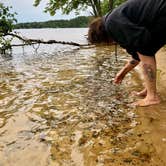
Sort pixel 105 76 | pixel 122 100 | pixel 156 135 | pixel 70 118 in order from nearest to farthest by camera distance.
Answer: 1. pixel 156 135
2. pixel 70 118
3. pixel 122 100
4. pixel 105 76

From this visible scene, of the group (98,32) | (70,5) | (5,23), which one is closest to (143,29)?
(98,32)

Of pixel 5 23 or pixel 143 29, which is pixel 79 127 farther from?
pixel 5 23

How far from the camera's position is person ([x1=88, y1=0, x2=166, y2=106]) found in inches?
182

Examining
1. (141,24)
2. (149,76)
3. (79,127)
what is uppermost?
(141,24)

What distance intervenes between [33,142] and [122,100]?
2.04m

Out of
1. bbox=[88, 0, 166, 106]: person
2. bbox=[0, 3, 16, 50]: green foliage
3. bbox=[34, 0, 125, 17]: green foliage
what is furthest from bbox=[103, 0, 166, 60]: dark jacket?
bbox=[34, 0, 125, 17]: green foliage

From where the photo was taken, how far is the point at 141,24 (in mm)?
4715

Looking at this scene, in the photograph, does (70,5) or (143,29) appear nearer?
(143,29)

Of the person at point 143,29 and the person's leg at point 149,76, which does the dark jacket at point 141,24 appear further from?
the person's leg at point 149,76

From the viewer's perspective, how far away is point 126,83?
677 cm

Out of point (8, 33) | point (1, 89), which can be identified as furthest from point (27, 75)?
point (8, 33)

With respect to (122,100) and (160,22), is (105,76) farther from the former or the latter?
(160,22)

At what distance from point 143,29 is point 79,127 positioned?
5.62 ft

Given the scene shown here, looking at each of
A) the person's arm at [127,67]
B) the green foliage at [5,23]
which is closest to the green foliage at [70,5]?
the green foliage at [5,23]
